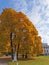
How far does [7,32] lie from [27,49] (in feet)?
19.6

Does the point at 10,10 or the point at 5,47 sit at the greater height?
the point at 10,10

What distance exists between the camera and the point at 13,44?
4947cm

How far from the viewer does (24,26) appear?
49.5 m

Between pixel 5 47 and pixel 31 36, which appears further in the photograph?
pixel 31 36

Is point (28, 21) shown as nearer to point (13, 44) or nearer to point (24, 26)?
point (24, 26)

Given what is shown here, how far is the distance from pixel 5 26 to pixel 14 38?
3215 millimetres

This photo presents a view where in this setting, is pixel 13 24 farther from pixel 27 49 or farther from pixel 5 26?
pixel 27 49

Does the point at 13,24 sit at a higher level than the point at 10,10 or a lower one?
lower

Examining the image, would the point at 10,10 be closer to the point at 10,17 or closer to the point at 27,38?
the point at 10,17

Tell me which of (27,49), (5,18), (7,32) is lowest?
(27,49)

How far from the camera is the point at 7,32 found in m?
47.5

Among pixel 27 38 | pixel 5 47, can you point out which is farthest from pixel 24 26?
pixel 5 47

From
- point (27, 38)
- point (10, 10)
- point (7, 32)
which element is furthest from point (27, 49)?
point (10, 10)

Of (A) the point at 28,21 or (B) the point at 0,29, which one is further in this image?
(A) the point at 28,21
